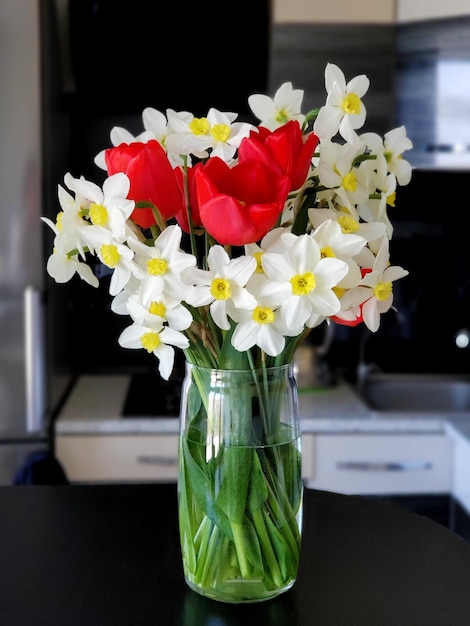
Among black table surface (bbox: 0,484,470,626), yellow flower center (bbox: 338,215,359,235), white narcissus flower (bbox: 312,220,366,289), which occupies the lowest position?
black table surface (bbox: 0,484,470,626)

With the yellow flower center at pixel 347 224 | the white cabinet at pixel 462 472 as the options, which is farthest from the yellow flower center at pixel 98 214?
the white cabinet at pixel 462 472

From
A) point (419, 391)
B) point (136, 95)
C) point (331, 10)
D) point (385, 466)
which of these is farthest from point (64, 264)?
point (419, 391)

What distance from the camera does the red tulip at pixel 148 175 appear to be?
676 millimetres

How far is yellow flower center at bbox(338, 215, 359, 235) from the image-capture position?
690 mm

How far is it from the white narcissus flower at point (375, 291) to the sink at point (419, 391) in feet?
6.02

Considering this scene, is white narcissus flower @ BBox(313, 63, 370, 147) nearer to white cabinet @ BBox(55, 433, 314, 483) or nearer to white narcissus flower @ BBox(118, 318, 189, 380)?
white narcissus flower @ BBox(118, 318, 189, 380)

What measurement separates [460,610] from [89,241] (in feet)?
1.60

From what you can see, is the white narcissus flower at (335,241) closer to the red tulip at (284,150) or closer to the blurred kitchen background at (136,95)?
the red tulip at (284,150)

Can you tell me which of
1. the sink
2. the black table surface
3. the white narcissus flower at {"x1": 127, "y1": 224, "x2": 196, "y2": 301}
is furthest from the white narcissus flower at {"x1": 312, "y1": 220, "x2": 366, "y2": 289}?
the sink

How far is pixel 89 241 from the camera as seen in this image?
0.67 metres

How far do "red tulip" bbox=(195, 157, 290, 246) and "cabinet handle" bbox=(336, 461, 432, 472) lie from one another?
142 centimetres

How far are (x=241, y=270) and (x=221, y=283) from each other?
0.07 ft

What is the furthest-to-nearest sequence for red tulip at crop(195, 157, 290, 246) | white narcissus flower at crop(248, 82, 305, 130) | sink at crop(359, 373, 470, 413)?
sink at crop(359, 373, 470, 413) < white narcissus flower at crop(248, 82, 305, 130) < red tulip at crop(195, 157, 290, 246)

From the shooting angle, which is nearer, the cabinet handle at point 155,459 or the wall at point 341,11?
the cabinet handle at point 155,459
